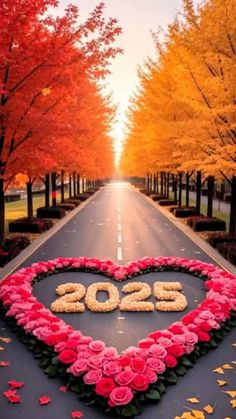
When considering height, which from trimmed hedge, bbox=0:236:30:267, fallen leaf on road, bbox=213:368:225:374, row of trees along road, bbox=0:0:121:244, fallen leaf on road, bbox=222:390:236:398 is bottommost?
fallen leaf on road, bbox=222:390:236:398

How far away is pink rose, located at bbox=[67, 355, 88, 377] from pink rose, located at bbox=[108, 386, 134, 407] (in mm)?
741

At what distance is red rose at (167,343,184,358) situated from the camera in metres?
7.06

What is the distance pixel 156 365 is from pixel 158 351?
370 mm

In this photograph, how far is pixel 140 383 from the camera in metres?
6.13

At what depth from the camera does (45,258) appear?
15.2 meters

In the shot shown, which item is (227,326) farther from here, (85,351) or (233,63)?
(233,63)

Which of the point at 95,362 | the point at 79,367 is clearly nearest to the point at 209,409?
the point at 95,362

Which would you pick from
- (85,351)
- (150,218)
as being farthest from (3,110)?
(150,218)

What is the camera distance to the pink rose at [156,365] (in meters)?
6.56

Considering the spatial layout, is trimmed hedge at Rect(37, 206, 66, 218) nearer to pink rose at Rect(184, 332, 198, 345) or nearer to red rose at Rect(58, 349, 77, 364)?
pink rose at Rect(184, 332, 198, 345)

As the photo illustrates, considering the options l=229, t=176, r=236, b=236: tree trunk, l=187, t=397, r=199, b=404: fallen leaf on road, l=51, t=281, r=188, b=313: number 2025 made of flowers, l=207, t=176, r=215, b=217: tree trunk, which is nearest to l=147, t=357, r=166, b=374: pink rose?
l=187, t=397, r=199, b=404: fallen leaf on road

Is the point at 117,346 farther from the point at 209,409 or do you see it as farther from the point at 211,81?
the point at 211,81

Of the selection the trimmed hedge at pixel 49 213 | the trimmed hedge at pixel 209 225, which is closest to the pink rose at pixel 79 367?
the trimmed hedge at pixel 209 225

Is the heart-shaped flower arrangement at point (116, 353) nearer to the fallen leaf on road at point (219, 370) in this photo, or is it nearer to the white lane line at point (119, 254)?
the fallen leaf on road at point (219, 370)
